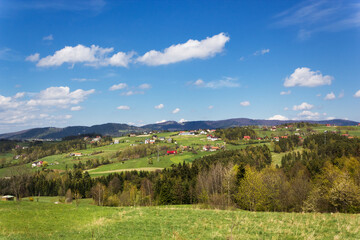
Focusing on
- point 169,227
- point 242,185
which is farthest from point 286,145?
point 169,227

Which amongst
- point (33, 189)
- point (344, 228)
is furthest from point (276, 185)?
point (33, 189)

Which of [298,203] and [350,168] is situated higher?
[350,168]

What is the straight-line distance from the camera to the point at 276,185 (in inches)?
2222

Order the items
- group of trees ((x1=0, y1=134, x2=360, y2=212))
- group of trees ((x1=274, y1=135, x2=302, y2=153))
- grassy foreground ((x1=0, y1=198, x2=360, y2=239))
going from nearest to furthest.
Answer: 1. grassy foreground ((x1=0, y1=198, x2=360, y2=239))
2. group of trees ((x1=0, y1=134, x2=360, y2=212))
3. group of trees ((x1=274, y1=135, x2=302, y2=153))

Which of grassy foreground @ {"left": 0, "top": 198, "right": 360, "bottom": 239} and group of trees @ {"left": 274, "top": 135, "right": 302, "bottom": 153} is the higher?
grassy foreground @ {"left": 0, "top": 198, "right": 360, "bottom": 239}

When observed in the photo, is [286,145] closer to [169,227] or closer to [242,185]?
[242,185]

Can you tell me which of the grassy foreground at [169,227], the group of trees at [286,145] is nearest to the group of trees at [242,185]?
the group of trees at [286,145]

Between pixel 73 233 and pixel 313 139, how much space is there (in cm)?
18253

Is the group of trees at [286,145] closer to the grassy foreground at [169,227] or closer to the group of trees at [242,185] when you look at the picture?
the group of trees at [242,185]

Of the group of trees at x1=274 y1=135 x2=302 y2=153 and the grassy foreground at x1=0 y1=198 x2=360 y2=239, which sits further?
the group of trees at x1=274 y1=135 x2=302 y2=153

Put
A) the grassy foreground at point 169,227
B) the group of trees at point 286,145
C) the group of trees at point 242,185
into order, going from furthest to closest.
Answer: the group of trees at point 286,145 → the group of trees at point 242,185 → the grassy foreground at point 169,227

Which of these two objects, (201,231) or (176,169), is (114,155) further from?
(201,231)

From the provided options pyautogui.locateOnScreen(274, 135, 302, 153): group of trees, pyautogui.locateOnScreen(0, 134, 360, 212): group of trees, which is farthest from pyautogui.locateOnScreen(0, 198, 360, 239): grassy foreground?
pyautogui.locateOnScreen(274, 135, 302, 153): group of trees

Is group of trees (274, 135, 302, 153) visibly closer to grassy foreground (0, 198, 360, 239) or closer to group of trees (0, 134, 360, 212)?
group of trees (0, 134, 360, 212)
